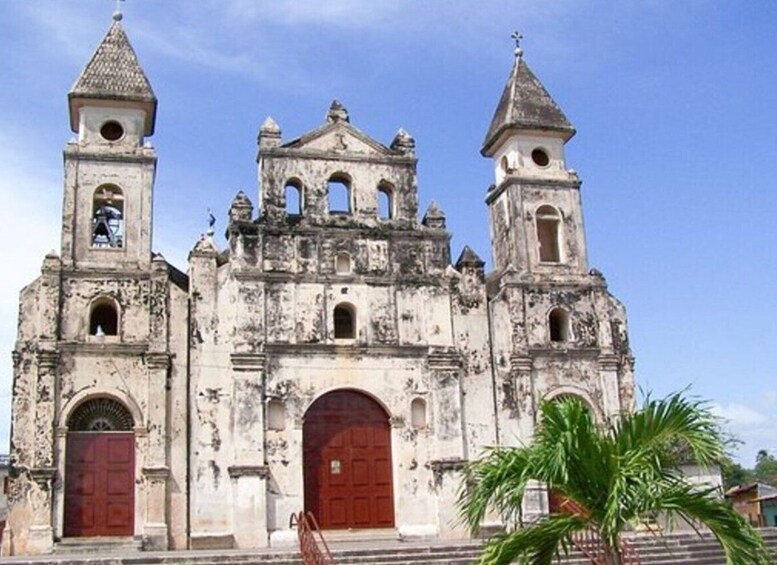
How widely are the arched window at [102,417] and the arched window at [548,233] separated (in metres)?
11.4

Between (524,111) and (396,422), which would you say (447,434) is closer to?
(396,422)

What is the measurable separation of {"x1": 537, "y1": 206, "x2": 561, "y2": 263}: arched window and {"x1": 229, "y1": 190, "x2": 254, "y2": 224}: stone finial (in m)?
7.62

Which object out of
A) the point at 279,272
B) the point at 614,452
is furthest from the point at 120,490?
the point at 614,452

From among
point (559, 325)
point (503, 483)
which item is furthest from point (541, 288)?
point (503, 483)

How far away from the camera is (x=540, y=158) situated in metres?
27.5

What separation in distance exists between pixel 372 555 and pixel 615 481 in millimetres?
9902

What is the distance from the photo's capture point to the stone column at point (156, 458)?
2178 cm

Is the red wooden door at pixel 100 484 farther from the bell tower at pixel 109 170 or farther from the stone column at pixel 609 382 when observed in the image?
the stone column at pixel 609 382

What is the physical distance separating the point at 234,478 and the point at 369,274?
5914 millimetres

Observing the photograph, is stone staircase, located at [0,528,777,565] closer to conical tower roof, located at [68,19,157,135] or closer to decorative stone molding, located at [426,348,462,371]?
decorative stone molding, located at [426,348,462,371]

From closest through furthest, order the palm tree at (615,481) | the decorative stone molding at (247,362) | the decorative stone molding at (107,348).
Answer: the palm tree at (615,481), the decorative stone molding at (107,348), the decorative stone molding at (247,362)

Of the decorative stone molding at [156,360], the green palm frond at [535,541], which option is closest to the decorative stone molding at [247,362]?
the decorative stone molding at [156,360]

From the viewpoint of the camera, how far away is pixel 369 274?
24.9 m

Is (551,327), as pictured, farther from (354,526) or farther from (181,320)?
(181,320)
